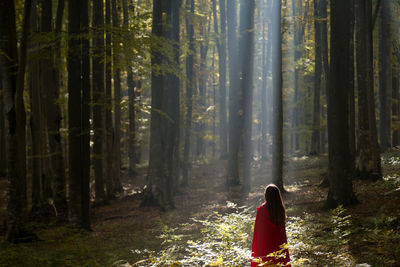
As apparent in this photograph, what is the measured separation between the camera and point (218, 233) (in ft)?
26.7

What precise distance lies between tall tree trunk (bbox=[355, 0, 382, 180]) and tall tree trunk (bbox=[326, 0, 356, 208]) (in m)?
3.40

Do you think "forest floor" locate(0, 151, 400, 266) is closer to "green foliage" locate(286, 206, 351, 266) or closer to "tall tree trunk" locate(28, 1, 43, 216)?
"green foliage" locate(286, 206, 351, 266)

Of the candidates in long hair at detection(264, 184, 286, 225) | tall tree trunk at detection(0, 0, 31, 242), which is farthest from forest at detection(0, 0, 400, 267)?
long hair at detection(264, 184, 286, 225)

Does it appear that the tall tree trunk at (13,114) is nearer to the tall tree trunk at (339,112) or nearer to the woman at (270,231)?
the woman at (270,231)

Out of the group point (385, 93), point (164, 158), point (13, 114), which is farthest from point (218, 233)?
point (385, 93)

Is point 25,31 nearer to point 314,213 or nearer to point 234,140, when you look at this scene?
point 314,213

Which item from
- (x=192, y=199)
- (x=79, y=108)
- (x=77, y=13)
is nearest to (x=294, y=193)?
(x=192, y=199)

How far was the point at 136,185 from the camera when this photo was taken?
871 inches

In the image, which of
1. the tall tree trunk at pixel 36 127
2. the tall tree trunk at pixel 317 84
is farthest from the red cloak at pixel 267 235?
the tall tree trunk at pixel 317 84

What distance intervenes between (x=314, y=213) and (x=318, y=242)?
9.98ft

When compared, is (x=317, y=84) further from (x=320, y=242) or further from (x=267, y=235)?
(x=267, y=235)

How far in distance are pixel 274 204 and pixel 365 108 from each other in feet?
29.9

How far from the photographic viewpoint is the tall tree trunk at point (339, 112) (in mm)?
10062

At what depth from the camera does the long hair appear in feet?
18.1
